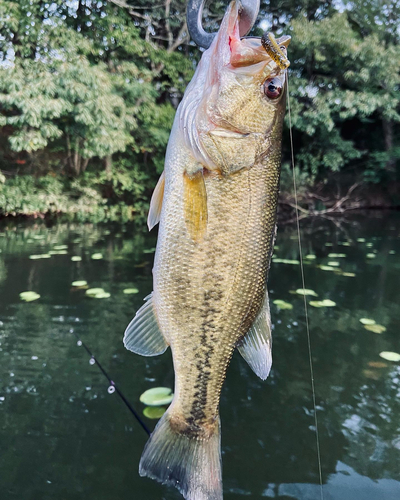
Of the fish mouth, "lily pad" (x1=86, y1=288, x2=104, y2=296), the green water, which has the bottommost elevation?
the green water

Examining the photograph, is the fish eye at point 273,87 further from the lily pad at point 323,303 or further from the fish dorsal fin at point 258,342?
the lily pad at point 323,303

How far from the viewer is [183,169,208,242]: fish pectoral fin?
47.4 inches

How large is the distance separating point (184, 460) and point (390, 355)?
2.73m

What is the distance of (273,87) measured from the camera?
1.26 m

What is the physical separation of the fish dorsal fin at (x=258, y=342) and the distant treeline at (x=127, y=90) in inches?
386

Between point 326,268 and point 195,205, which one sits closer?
point 195,205

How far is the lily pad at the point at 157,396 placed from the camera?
2.70 meters

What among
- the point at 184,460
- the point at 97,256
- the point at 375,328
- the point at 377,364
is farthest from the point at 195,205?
the point at 97,256

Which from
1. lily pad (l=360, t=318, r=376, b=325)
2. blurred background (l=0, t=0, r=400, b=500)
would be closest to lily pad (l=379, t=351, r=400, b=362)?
blurred background (l=0, t=0, r=400, b=500)

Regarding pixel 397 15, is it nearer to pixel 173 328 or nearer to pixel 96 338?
pixel 96 338

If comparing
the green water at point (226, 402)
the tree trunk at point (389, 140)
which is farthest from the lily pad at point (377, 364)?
the tree trunk at point (389, 140)

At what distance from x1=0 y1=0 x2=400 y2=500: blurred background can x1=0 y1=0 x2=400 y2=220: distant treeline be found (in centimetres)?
6

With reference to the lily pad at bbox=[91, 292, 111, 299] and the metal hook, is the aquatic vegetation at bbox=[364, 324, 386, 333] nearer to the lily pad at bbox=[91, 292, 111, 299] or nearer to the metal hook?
the lily pad at bbox=[91, 292, 111, 299]

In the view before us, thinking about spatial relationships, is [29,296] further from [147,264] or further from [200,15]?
[200,15]
